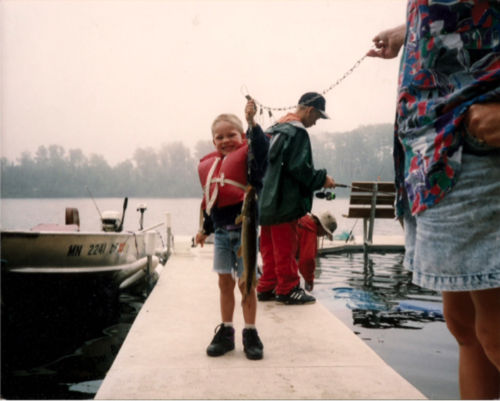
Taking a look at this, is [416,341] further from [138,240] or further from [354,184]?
[354,184]

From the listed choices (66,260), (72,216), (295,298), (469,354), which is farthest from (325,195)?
(72,216)

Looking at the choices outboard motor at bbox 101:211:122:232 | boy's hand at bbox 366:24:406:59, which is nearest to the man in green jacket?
boy's hand at bbox 366:24:406:59

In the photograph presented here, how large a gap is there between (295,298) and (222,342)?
1632 millimetres

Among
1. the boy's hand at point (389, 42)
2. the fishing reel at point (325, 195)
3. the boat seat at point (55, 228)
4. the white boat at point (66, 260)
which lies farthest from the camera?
the boat seat at point (55, 228)

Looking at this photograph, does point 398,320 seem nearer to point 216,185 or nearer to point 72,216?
point 216,185

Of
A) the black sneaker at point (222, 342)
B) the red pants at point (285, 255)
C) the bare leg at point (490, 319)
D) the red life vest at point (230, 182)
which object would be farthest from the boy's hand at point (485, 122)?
the red pants at point (285, 255)

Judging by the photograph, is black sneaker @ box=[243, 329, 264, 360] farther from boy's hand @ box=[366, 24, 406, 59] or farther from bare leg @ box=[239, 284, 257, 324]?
boy's hand @ box=[366, 24, 406, 59]

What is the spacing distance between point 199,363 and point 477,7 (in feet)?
8.31

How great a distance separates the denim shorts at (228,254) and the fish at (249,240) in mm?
262

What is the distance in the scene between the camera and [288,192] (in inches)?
180

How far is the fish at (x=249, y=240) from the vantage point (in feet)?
9.48

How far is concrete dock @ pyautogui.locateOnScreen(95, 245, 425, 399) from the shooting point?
7.89ft

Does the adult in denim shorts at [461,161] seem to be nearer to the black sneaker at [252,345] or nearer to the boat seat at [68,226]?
the black sneaker at [252,345]

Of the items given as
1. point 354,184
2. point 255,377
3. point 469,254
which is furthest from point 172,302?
point 354,184
